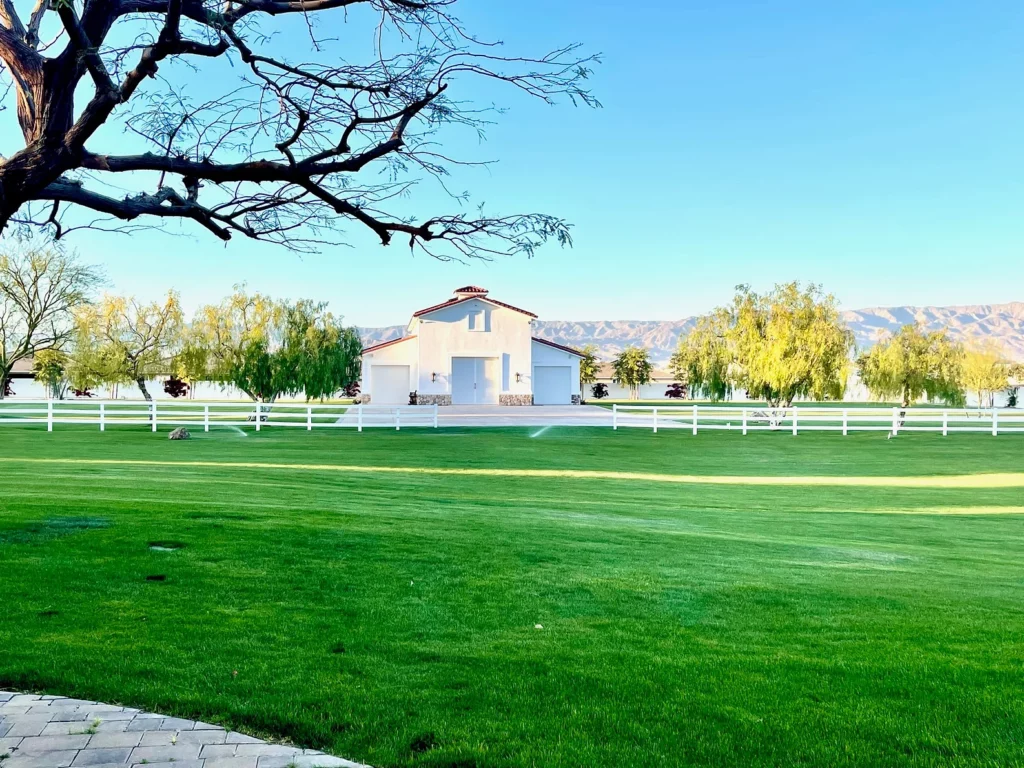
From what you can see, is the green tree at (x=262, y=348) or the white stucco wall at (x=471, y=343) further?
the white stucco wall at (x=471, y=343)

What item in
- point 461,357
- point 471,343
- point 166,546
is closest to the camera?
point 166,546

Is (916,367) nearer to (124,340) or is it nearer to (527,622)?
(527,622)

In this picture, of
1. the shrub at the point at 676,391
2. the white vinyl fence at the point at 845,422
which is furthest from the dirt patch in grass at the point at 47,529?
the shrub at the point at 676,391

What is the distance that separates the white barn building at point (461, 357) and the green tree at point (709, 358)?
1191 centimetres

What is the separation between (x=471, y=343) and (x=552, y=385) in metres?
6.23

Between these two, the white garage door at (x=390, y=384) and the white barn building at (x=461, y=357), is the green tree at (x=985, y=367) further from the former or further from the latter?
the white garage door at (x=390, y=384)

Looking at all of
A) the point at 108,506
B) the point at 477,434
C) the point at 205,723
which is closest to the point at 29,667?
the point at 205,723

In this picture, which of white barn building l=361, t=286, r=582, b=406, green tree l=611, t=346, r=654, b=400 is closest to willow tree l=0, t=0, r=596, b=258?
white barn building l=361, t=286, r=582, b=406

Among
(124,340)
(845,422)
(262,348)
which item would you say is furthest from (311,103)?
(124,340)

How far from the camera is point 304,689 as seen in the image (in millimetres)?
3764

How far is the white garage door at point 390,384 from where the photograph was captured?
147ft

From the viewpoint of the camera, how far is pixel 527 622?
5016 millimetres

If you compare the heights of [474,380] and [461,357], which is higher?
[461,357]

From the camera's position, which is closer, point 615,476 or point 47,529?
point 47,529
